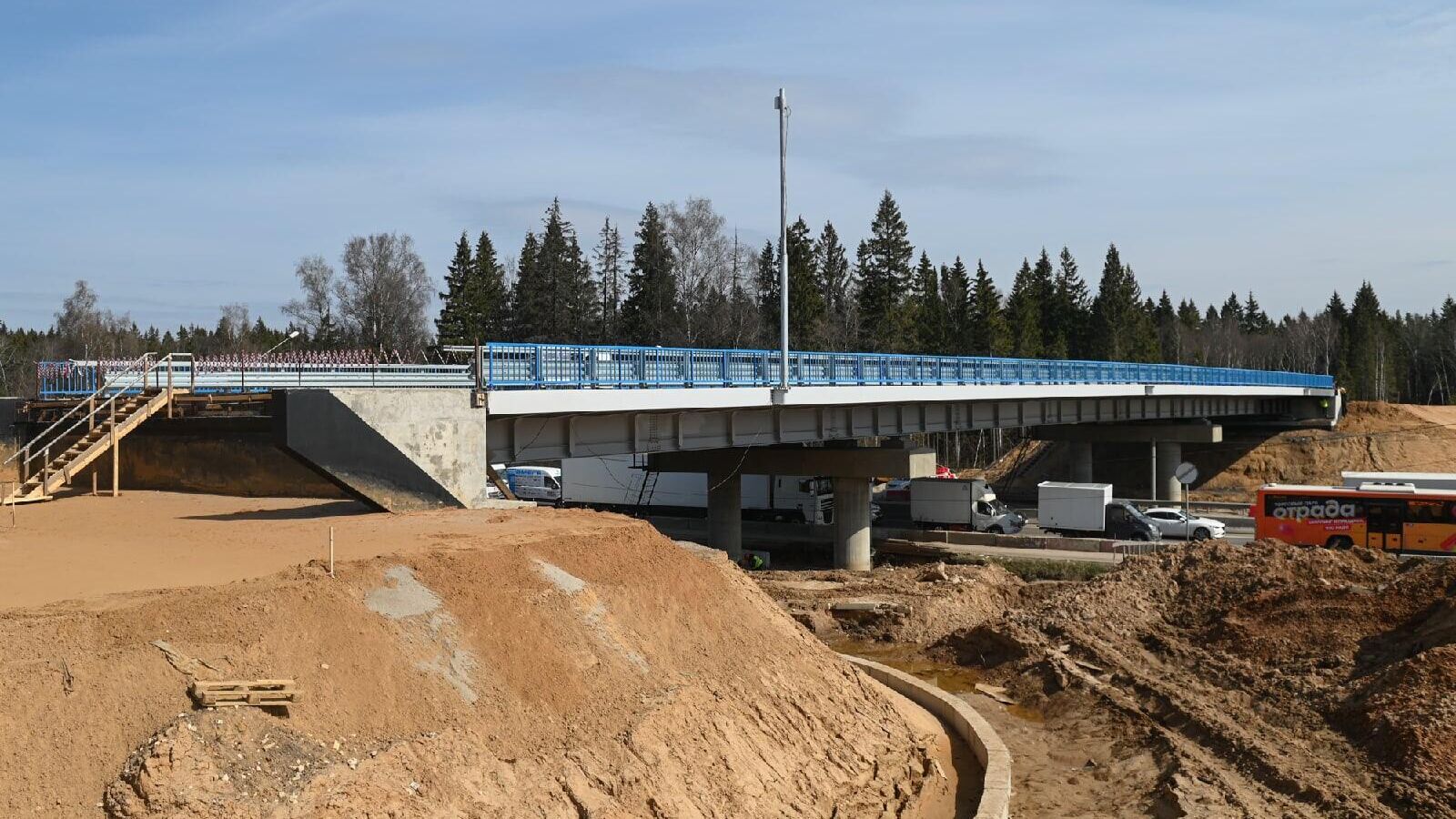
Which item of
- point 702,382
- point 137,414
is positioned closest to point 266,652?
point 137,414

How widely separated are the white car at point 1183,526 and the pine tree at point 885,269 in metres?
41.1

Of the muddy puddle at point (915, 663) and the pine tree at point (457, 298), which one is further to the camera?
the pine tree at point (457, 298)

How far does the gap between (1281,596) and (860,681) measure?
1195 centimetres

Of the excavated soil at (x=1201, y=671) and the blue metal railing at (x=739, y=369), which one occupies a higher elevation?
the blue metal railing at (x=739, y=369)

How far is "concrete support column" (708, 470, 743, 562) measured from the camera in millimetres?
40250

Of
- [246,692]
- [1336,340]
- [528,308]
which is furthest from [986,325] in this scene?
[246,692]

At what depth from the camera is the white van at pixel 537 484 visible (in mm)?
55000

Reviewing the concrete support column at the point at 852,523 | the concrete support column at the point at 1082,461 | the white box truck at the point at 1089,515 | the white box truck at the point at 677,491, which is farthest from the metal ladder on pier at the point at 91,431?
the concrete support column at the point at 1082,461

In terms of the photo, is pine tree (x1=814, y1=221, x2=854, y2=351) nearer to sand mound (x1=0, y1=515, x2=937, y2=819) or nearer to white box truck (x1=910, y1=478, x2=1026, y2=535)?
white box truck (x1=910, y1=478, x2=1026, y2=535)

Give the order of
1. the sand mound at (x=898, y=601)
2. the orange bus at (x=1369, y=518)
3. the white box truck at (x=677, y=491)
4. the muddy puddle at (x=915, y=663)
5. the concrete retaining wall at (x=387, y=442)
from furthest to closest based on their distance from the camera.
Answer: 1. the white box truck at (x=677, y=491)
2. the orange bus at (x=1369, y=518)
3. the sand mound at (x=898, y=601)
4. the muddy puddle at (x=915, y=663)
5. the concrete retaining wall at (x=387, y=442)

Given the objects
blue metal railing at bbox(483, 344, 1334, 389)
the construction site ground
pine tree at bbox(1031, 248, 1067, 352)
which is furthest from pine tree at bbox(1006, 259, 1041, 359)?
the construction site ground

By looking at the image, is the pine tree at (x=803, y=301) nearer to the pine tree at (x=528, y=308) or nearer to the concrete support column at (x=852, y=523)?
the pine tree at (x=528, y=308)

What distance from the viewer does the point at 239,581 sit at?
1223cm

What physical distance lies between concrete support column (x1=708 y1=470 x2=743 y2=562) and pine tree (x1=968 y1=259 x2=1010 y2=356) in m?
54.9
